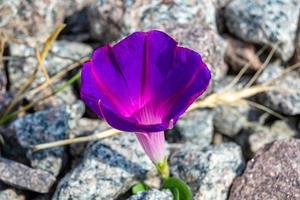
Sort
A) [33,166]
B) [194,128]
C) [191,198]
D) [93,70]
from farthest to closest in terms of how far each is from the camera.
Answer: [194,128] < [33,166] < [191,198] < [93,70]

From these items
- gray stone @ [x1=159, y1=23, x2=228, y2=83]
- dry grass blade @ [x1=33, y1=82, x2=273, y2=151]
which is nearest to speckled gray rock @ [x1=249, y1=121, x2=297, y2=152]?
dry grass blade @ [x1=33, y1=82, x2=273, y2=151]

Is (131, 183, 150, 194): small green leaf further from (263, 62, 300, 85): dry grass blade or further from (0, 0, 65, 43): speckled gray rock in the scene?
(0, 0, 65, 43): speckled gray rock

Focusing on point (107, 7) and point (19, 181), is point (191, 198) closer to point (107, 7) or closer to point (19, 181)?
point (19, 181)

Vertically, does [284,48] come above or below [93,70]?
below

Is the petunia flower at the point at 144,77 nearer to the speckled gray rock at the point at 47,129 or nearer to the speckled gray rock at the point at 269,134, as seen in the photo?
the speckled gray rock at the point at 47,129

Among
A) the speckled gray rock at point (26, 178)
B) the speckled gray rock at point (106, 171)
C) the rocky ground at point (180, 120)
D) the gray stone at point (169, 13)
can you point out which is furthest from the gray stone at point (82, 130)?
the gray stone at point (169, 13)

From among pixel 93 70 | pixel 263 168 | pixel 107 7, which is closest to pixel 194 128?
pixel 263 168

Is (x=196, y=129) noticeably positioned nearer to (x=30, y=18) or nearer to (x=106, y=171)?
(x=106, y=171)
